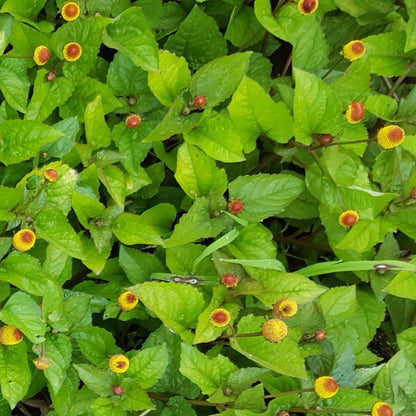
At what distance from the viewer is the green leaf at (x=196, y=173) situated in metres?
1.35

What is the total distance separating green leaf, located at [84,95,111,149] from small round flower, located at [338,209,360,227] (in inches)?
22.5

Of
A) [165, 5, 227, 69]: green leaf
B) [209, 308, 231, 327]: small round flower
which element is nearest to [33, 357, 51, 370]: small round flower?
[209, 308, 231, 327]: small round flower

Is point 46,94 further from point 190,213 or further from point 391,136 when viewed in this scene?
point 391,136

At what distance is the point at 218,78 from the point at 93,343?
676 millimetres

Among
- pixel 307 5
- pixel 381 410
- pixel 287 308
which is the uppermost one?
pixel 307 5

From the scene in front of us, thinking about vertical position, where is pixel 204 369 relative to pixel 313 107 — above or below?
below

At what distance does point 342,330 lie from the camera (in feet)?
4.60

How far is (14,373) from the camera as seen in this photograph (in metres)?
1.17

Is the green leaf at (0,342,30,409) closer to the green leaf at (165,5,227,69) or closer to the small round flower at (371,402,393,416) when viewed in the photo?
the small round flower at (371,402,393,416)

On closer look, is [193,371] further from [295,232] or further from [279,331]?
[295,232]

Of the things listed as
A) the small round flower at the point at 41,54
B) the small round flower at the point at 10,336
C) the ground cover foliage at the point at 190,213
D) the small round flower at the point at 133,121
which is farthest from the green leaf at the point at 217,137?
the small round flower at the point at 10,336

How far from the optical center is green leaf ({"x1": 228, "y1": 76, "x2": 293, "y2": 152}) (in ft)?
4.38

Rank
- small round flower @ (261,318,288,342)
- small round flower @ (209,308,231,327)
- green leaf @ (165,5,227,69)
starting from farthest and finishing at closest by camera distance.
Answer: green leaf @ (165,5,227,69) < small round flower @ (209,308,231,327) < small round flower @ (261,318,288,342)

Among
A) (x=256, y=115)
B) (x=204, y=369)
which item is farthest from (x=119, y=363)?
(x=256, y=115)
